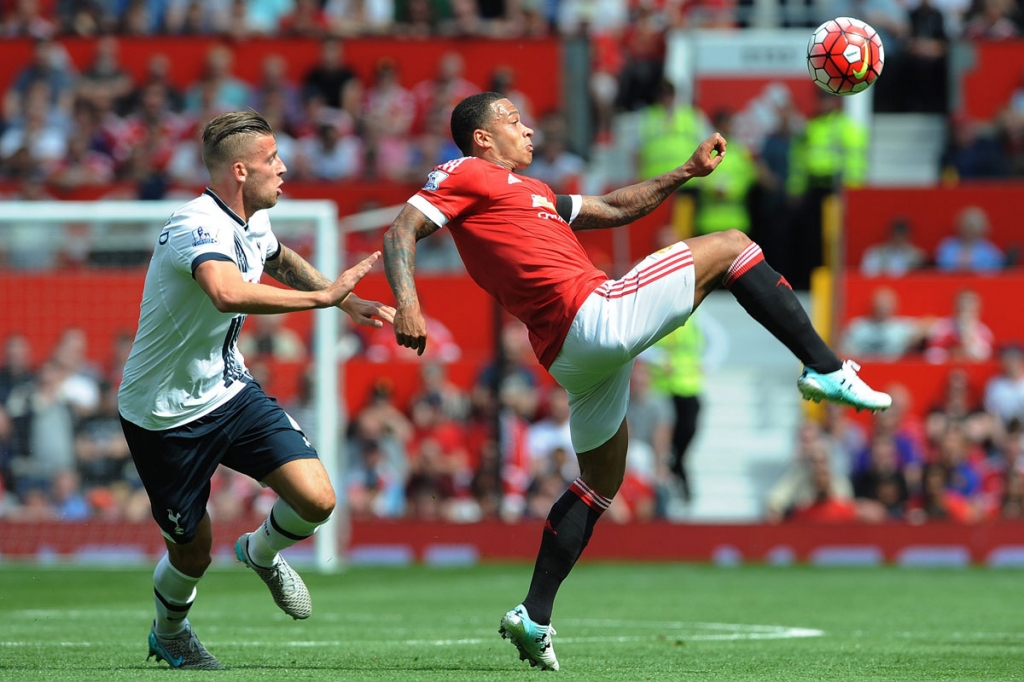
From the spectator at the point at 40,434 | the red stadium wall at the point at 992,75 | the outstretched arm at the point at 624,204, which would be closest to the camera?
the outstretched arm at the point at 624,204

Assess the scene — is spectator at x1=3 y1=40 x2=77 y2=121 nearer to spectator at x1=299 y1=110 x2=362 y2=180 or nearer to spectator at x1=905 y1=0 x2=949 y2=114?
spectator at x1=299 y1=110 x2=362 y2=180

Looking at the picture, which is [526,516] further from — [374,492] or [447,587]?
[447,587]

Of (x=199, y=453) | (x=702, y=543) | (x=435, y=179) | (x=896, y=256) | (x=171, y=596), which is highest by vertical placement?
(x=435, y=179)

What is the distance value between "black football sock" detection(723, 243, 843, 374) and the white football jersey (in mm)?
2110

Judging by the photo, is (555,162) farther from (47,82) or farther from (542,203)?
(542,203)

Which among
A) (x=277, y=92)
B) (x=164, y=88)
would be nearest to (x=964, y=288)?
(x=277, y=92)

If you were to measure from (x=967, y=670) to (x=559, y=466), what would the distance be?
900 centimetres

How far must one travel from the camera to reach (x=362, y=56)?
20953 mm

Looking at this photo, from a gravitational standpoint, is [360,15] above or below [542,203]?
below

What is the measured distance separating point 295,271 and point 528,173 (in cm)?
1116

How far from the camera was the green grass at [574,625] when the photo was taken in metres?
6.77

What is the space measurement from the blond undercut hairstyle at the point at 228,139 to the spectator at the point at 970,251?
41.0 feet

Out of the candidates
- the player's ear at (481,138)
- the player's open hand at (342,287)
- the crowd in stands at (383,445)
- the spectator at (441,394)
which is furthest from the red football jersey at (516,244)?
the spectator at (441,394)

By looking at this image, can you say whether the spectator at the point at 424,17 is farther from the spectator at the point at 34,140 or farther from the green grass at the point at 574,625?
the green grass at the point at 574,625
